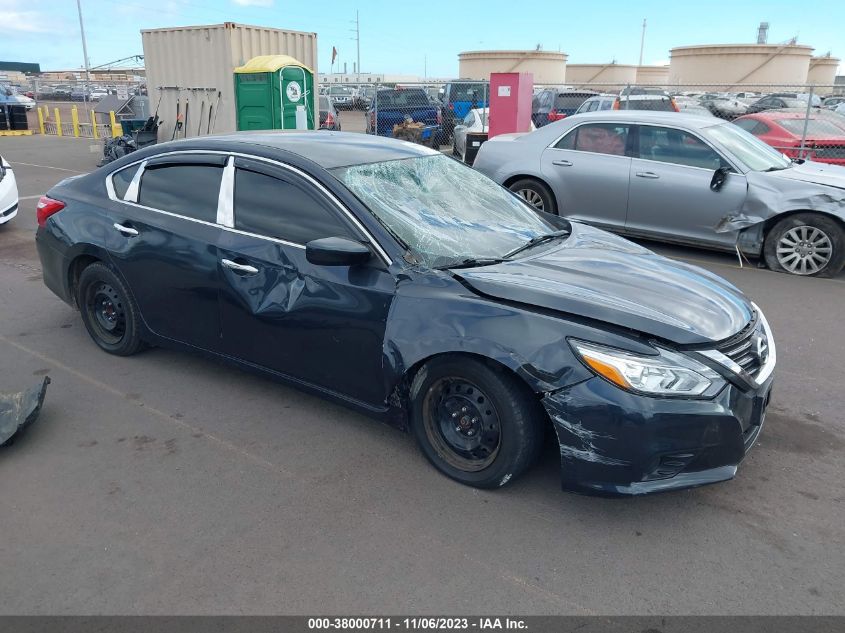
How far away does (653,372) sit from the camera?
285 centimetres

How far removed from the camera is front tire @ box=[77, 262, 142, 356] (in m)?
4.55

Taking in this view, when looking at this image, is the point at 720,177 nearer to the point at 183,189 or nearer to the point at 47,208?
the point at 183,189

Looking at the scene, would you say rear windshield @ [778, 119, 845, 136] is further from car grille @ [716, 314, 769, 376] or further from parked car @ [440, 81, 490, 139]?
car grille @ [716, 314, 769, 376]

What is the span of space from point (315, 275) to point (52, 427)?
1.75 meters

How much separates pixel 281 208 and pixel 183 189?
32.7 inches

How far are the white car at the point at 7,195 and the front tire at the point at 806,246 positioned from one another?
8.89 m

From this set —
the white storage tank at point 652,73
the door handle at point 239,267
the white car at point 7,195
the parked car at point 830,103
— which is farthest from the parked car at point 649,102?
the white storage tank at point 652,73

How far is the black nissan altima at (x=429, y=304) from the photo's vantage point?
9.52ft

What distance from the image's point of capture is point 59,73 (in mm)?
92438

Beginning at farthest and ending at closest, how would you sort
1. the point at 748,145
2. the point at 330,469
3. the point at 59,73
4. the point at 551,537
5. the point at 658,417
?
1. the point at 59,73
2. the point at 748,145
3. the point at 330,469
4. the point at 551,537
5. the point at 658,417
